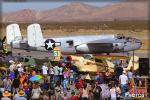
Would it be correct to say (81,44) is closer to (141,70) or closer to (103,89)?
(141,70)

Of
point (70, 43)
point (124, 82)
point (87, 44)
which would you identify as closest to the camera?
point (124, 82)

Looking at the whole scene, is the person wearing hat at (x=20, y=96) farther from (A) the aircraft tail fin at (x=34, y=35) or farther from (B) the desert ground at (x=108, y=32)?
(B) the desert ground at (x=108, y=32)

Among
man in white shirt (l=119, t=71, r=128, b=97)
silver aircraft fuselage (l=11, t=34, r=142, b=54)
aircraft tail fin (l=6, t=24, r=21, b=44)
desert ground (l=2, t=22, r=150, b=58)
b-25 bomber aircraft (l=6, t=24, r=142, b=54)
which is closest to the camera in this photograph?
man in white shirt (l=119, t=71, r=128, b=97)

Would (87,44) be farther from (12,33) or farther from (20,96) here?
(20,96)

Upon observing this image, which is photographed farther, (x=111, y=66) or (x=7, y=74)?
(x=111, y=66)

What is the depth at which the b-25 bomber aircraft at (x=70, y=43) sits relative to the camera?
31969 millimetres

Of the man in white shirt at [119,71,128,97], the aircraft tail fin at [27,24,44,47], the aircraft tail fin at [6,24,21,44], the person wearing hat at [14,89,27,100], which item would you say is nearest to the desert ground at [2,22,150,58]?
the aircraft tail fin at [6,24,21,44]

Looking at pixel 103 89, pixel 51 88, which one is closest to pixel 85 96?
pixel 103 89

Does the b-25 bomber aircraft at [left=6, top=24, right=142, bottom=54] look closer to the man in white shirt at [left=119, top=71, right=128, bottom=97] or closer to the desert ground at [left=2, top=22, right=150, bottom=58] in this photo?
the desert ground at [left=2, top=22, right=150, bottom=58]

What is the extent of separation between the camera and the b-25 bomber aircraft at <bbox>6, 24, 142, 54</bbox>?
105ft

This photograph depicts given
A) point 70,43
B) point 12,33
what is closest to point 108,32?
point 70,43

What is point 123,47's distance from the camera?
32.8 meters

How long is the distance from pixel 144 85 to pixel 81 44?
63.2ft

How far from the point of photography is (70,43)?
33719mm
